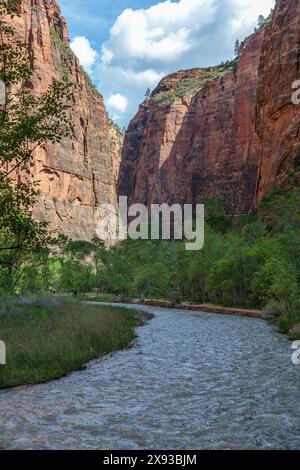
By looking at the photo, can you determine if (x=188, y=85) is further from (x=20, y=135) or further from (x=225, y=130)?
(x=20, y=135)

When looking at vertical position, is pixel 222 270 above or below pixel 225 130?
below

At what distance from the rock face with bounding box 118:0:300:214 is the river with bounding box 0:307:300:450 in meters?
54.9

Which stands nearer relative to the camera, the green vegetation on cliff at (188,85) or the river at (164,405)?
the river at (164,405)

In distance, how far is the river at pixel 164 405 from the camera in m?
8.23

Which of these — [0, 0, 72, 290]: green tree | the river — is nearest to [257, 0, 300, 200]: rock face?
the river

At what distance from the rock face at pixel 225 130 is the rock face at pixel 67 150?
2182 centimetres

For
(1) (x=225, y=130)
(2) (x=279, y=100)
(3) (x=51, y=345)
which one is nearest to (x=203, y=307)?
(3) (x=51, y=345)

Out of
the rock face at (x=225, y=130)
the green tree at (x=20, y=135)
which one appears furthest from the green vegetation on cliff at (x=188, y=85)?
the green tree at (x=20, y=135)

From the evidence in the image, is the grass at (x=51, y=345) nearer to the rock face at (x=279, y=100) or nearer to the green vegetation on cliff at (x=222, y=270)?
the green vegetation on cliff at (x=222, y=270)

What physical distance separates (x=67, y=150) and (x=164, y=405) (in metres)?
113

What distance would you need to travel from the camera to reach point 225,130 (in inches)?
5413

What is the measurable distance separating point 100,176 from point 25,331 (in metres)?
118

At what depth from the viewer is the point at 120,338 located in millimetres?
22125

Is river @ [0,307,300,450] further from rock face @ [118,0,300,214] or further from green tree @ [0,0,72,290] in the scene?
rock face @ [118,0,300,214]
